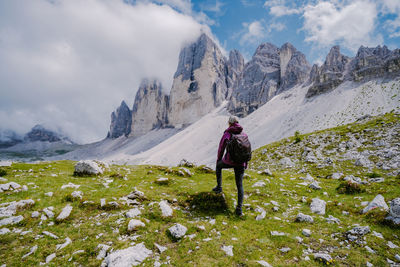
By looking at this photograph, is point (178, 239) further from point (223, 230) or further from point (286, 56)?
point (286, 56)

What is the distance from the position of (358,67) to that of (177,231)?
10787 cm

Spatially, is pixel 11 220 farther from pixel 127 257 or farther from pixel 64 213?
pixel 127 257

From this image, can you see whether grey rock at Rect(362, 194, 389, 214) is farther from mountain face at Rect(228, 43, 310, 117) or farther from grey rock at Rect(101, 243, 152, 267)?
mountain face at Rect(228, 43, 310, 117)

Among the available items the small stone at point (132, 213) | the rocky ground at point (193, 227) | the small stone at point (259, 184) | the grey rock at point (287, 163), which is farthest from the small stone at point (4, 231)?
the grey rock at point (287, 163)

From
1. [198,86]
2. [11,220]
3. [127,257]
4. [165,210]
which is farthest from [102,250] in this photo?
[198,86]

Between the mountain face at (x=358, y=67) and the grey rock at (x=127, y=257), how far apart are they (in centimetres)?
9887

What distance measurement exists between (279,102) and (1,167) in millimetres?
113299

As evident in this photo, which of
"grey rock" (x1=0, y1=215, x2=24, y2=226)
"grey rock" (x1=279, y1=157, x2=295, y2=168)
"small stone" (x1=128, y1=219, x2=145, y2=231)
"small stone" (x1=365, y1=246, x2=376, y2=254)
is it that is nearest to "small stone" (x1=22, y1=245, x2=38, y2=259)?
"grey rock" (x1=0, y1=215, x2=24, y2=226)

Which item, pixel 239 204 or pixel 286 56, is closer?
pixel 239 204

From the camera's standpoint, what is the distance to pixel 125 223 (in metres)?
6.26

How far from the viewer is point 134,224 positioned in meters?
6.09

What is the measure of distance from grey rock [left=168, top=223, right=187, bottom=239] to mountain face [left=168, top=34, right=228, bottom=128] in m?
170

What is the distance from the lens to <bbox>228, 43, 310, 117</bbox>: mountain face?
121 m

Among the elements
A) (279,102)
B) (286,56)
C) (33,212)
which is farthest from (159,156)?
(286,56)
